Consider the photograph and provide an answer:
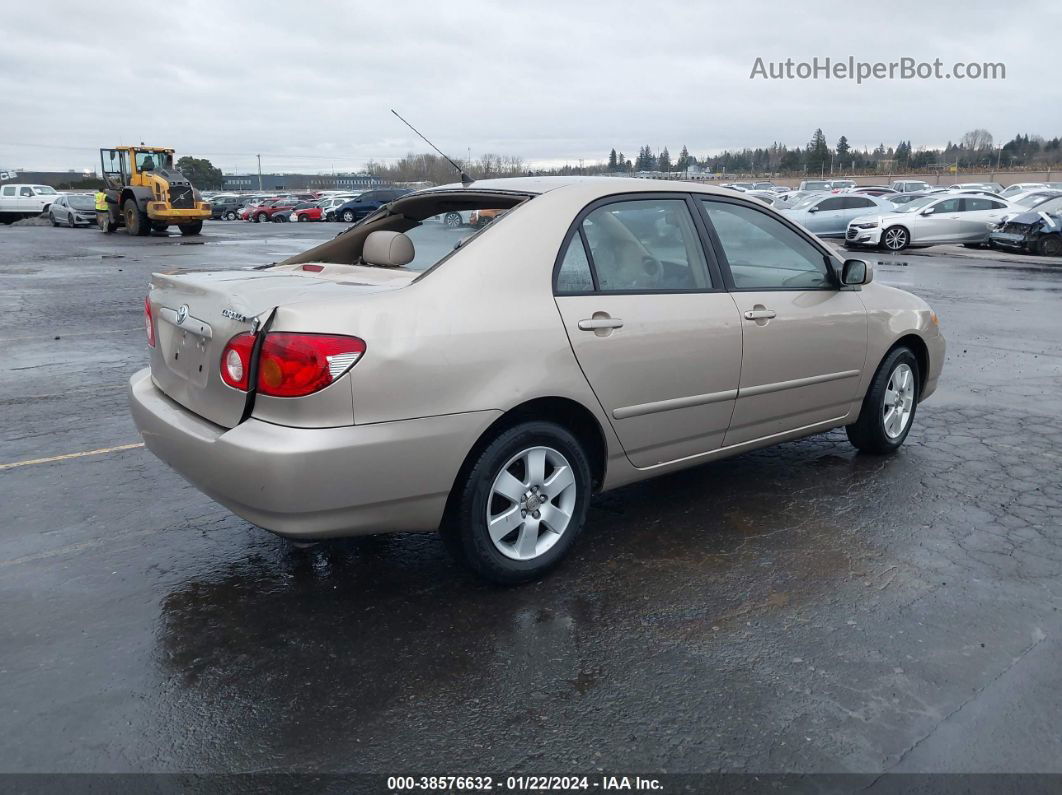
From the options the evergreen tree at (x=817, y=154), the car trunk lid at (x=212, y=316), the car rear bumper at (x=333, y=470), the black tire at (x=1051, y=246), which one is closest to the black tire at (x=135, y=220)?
the black tire at (x=1051, y=246)

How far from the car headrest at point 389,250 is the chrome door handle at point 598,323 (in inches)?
36.5

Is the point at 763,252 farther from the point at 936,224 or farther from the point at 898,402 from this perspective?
the point at 936,224

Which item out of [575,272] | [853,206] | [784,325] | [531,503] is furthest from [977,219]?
[531,503]

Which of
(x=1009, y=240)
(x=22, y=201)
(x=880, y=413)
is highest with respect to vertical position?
(x=22, y=201)

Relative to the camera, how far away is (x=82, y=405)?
6.77 meters

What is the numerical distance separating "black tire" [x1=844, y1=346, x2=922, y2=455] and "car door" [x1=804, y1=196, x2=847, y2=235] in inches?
923

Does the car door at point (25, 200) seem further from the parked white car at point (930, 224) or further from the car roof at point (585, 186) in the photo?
the car roof at point (585, 186)

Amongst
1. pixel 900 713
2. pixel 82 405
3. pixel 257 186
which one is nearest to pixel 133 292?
pixel 82 405

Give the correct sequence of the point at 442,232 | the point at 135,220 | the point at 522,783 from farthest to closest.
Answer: the point at 135,220 < the point at 442,232 < the point at 522,783

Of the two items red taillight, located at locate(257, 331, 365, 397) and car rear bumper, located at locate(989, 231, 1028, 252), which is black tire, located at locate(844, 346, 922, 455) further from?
car rear bumper, located at locate(989, 231, 1028, 252)

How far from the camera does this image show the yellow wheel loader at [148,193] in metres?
30.1

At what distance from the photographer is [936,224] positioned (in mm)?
24750

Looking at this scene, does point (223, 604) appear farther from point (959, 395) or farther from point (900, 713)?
point (959, 395)

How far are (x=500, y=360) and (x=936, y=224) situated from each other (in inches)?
966
